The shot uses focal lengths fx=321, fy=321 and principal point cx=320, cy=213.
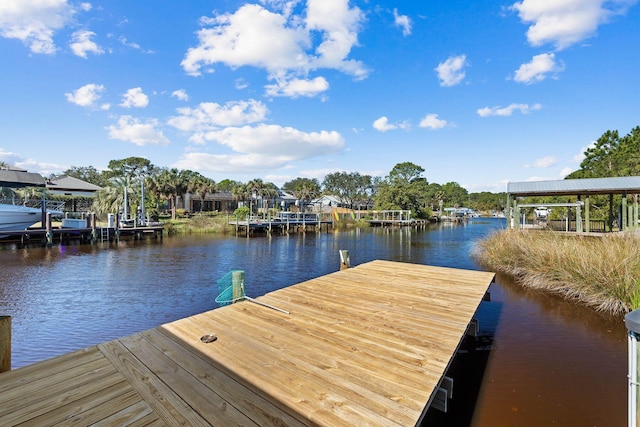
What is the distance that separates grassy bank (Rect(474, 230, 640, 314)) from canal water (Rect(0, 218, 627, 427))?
18.9 inches

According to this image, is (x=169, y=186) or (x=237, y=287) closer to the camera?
(x=237, y=287)

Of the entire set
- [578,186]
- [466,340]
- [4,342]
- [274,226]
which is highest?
[578,186]

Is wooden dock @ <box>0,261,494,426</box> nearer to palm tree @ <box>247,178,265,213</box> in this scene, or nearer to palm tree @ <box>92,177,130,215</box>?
palm tree @ <box>92,177,130,215</box>

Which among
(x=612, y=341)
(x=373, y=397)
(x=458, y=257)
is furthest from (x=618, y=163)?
(x=373, y=397)

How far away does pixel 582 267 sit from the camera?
8.69 metres

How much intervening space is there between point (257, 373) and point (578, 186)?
20.3 meters

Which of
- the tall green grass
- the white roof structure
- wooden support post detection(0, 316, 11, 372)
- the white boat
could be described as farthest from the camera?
the white roof structure

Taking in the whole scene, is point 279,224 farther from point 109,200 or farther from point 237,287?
point 237,287

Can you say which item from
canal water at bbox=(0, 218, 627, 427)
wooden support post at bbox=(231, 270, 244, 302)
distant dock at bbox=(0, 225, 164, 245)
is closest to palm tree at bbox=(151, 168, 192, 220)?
distant dock at bbox=(0, 225, 164, 245)

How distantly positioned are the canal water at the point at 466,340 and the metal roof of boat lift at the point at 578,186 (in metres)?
5.15

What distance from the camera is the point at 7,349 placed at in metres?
3.33

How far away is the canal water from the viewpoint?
4434 millimetres

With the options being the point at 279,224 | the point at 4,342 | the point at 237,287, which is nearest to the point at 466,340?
the point at 237,287

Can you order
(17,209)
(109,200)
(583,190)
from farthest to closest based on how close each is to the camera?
(109,200), (17,209), (583,190)
